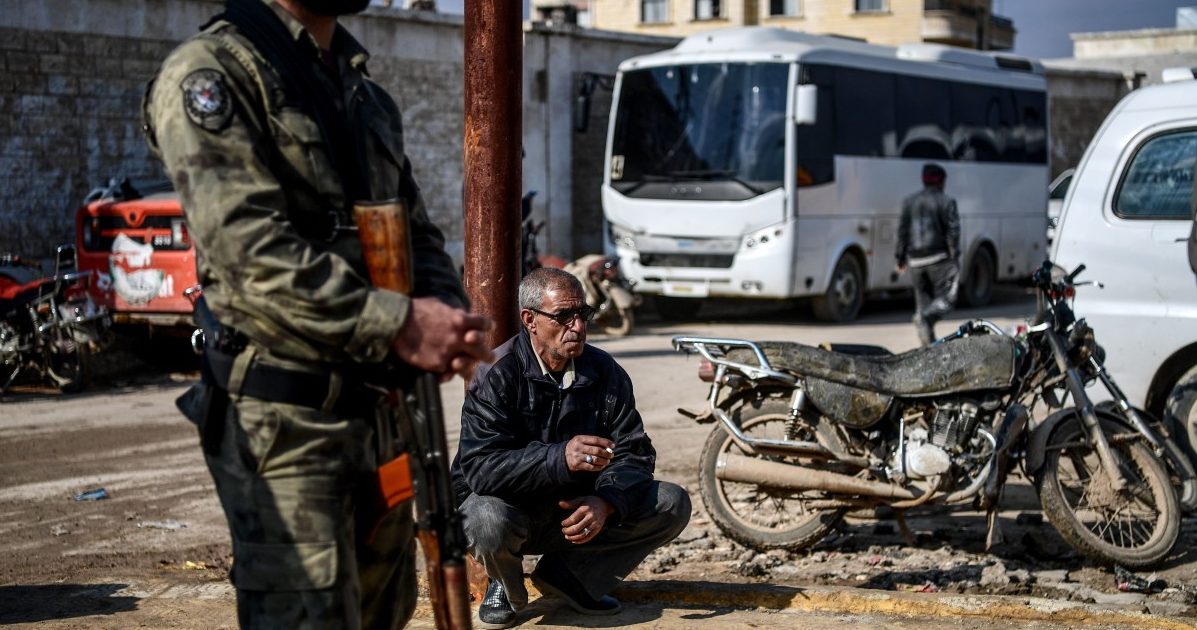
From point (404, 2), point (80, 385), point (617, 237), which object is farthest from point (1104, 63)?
point (80, 385)

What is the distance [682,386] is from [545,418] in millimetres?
6592

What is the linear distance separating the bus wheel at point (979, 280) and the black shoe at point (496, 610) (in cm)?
1577

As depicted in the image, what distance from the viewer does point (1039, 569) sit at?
19.6 ft

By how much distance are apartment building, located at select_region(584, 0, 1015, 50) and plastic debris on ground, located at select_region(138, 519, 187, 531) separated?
55.1 m

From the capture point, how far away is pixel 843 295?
1745 cm

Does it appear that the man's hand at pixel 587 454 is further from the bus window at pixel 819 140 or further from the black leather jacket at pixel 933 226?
the bus window at pixel 819 140

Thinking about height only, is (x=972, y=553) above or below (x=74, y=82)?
below

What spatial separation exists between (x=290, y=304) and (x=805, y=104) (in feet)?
46.4

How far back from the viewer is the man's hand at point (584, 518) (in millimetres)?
4602

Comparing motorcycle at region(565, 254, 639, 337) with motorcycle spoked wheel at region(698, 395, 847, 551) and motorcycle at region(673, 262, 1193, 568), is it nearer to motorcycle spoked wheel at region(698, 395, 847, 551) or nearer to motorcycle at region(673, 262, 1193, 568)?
motorcycle spoked wheel at region(698, 395, 847, 551)

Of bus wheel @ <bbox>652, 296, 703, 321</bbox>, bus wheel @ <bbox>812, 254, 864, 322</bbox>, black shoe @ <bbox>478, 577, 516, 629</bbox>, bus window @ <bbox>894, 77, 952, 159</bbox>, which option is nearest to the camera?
black shoe @ <bbox>478, 577, 516, 629</bbox>

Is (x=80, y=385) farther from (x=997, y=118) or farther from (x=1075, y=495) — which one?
(x=997, y=118)

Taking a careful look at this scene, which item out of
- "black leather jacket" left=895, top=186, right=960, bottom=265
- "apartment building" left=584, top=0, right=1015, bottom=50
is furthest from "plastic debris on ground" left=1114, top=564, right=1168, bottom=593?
"apartment building" left=584, top=0, right=1015, bottom=50

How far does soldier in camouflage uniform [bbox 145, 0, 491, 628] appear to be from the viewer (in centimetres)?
259
